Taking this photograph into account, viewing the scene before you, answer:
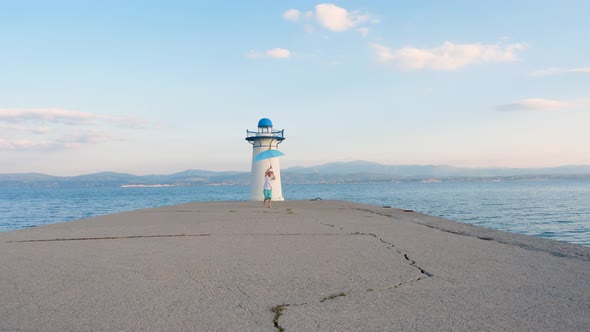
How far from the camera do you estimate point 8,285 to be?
5844 mm

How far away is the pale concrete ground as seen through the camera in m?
4.29

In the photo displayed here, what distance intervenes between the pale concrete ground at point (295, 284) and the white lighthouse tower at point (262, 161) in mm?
17011

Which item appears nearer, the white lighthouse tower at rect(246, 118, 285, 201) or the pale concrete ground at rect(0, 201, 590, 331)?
the pale concrete ground at rect(0, 201, 590, 331)

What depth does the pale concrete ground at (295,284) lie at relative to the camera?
429cm

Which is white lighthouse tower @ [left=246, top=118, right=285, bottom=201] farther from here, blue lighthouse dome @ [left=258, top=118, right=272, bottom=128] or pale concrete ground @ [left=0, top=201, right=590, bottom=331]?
pale concrete ground @ [left=0, top=201, right=590, bottom=331]

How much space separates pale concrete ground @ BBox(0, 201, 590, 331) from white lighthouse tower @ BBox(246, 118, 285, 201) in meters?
17.0

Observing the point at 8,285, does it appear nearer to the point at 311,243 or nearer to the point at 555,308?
the point at 311,243

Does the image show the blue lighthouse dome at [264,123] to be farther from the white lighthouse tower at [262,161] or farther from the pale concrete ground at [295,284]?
the pale concrete ground at [295,284]

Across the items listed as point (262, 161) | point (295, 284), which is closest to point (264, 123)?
point (262, 161)

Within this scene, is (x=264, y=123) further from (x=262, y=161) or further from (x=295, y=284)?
(x=295, y=284)

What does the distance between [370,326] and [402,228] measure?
28.1ft

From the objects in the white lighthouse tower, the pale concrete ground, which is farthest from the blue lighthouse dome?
the pale concrete ground

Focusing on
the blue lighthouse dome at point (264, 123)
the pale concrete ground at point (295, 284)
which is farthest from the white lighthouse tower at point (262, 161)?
the pale concrete ground at point (295, 284)

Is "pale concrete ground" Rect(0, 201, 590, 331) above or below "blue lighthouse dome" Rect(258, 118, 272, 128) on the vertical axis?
below
